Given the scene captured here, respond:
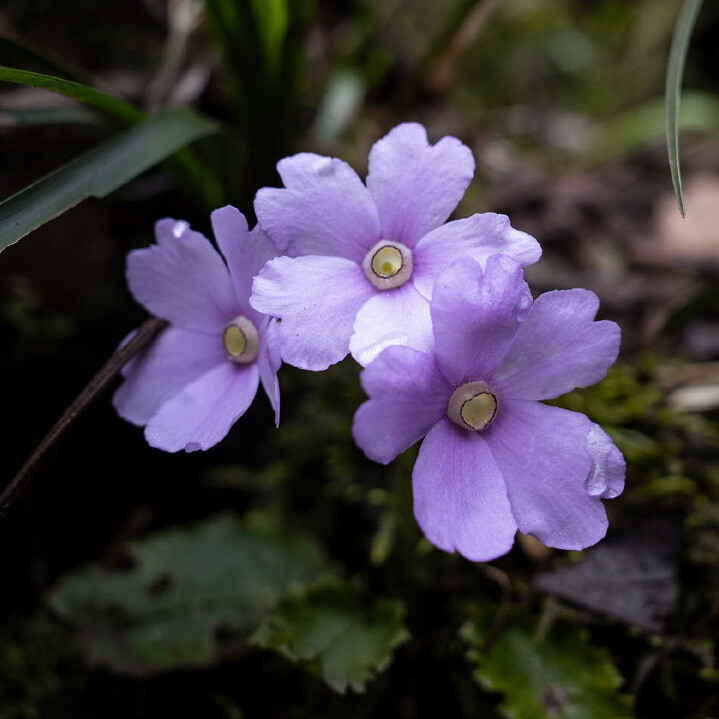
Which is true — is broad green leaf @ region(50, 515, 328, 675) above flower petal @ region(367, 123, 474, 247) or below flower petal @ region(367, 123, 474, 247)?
below

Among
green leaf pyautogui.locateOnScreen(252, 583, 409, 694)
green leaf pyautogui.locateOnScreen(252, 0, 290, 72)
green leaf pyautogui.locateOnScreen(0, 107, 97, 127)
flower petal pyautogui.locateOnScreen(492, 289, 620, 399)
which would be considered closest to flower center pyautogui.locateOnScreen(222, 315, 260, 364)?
flower petal pyautogui.locateOnScreen(492, 289, 620, 399)

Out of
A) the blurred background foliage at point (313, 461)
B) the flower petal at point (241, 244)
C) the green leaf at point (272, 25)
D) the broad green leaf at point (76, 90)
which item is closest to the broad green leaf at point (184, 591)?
the blurred background foliage at point (313, 461)

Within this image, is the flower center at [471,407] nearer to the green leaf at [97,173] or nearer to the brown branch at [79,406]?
the brown branch at [79,406]

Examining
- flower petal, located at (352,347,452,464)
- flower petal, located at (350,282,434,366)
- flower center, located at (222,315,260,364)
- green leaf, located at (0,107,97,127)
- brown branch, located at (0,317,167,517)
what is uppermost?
green leaf, located at (0,107,97,127)

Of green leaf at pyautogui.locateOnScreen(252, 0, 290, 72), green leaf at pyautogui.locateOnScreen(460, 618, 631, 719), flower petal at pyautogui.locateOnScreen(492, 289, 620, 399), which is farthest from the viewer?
green leaf at pyautogui.locateOnScreen(252, 0, 290, 72)

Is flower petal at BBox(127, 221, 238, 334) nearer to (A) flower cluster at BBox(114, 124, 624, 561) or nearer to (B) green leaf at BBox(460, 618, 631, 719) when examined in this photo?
(A) flower cluster at BBox(114, 124, 624, 561)

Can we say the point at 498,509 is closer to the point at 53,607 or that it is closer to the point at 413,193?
the point at 413,193

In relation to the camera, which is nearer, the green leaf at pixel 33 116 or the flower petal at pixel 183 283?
the flower petal at pixel 183 283
